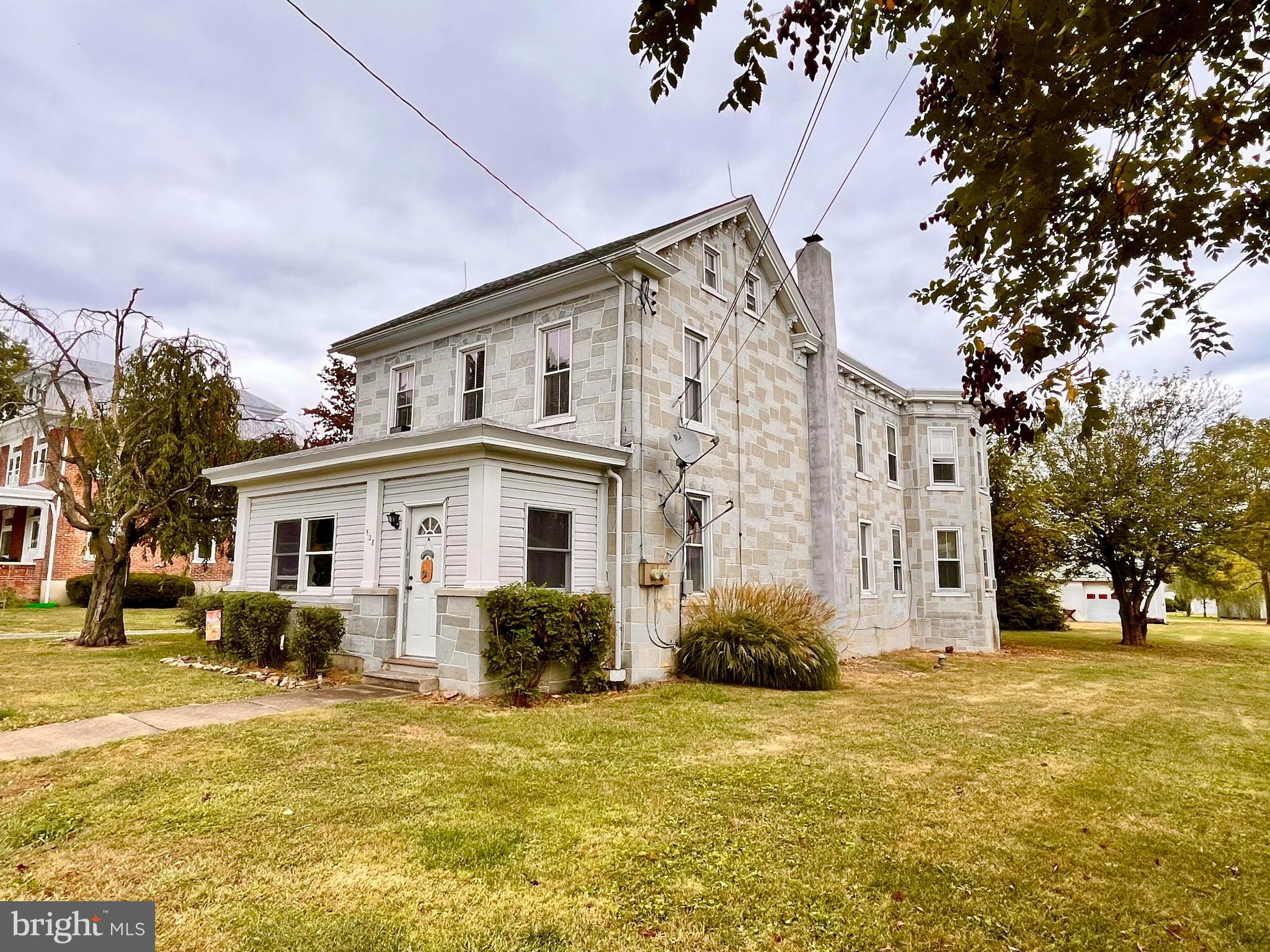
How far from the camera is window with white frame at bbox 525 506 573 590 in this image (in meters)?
10.1

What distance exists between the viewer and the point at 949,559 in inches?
750

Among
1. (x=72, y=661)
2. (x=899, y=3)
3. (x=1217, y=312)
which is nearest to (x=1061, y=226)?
(x=1217, y=312)

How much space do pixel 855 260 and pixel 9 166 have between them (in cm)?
1446

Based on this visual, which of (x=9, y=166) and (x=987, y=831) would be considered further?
(x=9, y=166)

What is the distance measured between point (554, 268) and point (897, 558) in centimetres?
1192

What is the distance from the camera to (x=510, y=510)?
9828 millimetres

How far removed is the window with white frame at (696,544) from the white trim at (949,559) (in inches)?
377

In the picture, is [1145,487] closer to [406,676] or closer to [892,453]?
[892,453]

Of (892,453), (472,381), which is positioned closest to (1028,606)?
(892,453)

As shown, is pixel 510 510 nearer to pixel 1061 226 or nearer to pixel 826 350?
pixel 1061 226

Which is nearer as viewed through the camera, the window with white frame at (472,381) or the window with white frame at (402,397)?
the window with white frame at (472,381)

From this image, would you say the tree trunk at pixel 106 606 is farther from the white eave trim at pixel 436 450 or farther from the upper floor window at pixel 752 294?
the upper floor window at pixel 752 294

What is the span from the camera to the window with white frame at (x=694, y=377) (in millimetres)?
12312

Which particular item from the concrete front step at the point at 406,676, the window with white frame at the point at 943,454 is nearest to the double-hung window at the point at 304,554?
the concrete front step at the point at 406,676
